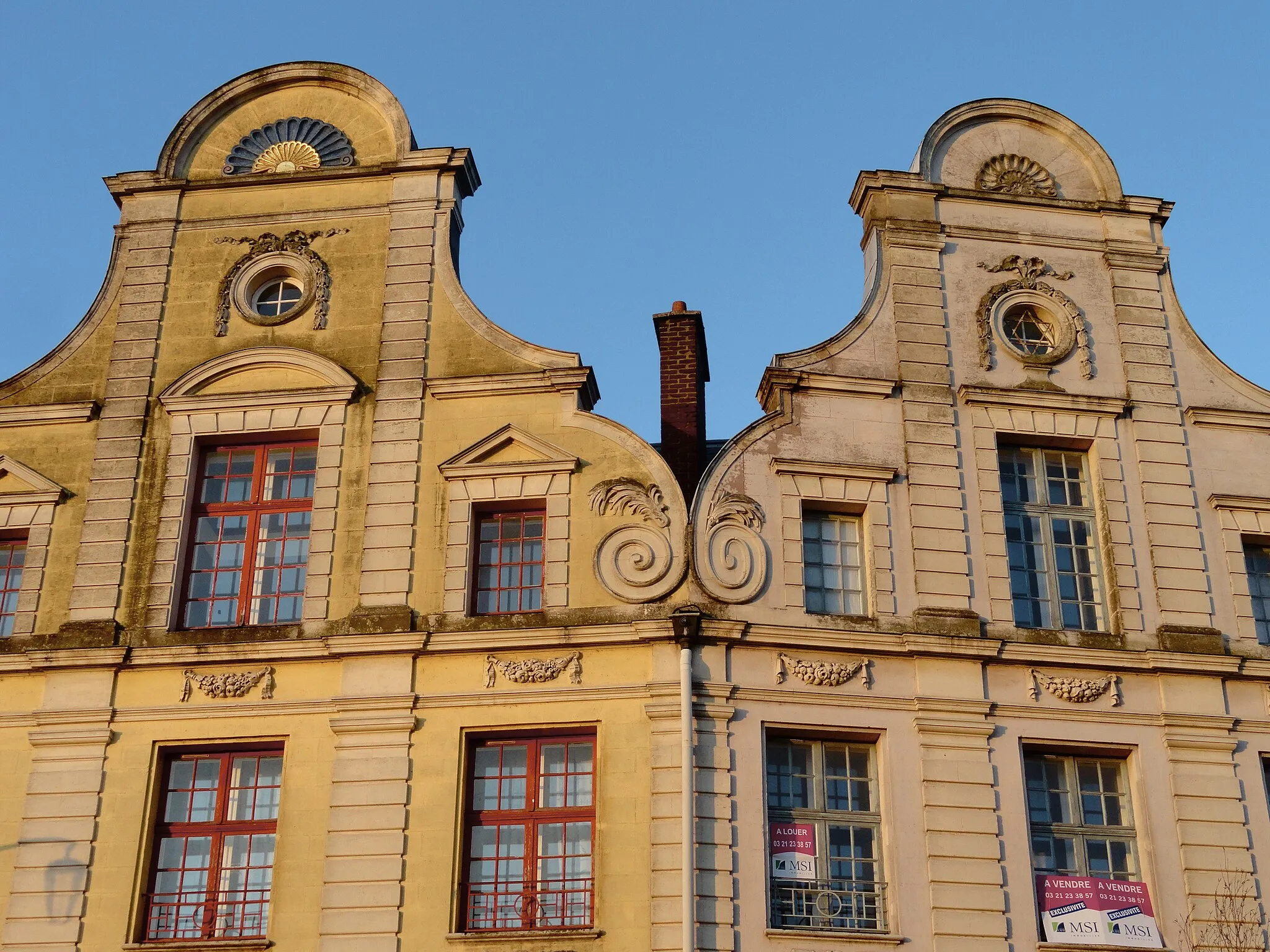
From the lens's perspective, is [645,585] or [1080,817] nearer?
[1080,817]

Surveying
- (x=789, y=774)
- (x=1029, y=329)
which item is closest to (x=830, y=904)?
(x=789, y=774)

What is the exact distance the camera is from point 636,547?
18938mm

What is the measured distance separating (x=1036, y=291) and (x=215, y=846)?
1192 cm

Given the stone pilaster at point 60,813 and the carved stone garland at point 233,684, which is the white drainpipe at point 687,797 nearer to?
the carved stone garland at point 233,684

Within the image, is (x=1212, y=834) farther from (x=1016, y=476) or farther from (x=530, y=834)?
(x=530, y=834)

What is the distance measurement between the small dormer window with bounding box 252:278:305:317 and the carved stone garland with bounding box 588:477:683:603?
487 centimetres

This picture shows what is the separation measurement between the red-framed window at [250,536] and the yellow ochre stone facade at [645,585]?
0.20 meters

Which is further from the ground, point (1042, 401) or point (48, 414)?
point (1042, 401)

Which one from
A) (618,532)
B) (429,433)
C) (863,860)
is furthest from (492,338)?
(863,860)

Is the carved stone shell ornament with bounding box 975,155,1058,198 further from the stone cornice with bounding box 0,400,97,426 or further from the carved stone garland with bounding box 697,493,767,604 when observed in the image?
the stone cornice with bounding box 0,400,97,426

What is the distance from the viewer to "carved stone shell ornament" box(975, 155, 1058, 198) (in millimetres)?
21922

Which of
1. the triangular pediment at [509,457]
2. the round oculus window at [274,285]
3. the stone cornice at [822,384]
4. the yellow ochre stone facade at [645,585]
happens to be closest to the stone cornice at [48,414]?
the yellow ochre stone facade at [645,585]

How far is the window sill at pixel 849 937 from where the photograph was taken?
1695 cm

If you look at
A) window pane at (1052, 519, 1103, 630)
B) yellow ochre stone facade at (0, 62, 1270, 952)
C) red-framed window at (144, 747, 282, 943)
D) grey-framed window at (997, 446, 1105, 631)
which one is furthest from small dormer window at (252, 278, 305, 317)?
window pane at (1052, 519, 1103, 630)
